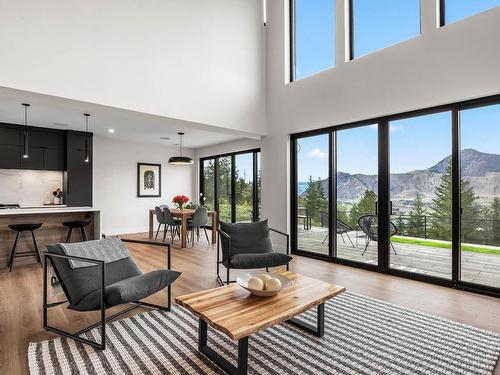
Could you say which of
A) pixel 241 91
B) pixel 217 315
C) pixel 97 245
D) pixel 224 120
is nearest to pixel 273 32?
pixel 241 91

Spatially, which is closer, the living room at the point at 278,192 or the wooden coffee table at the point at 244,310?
the wooden coffee table at the point at 244,310

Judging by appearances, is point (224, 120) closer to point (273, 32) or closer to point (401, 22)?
point (273, 32)

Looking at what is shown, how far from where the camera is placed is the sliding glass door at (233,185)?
25.1 feet

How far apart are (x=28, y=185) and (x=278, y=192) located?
5.90 metres

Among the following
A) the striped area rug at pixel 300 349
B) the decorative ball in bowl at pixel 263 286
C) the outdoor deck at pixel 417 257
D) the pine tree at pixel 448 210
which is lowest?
the striped area rug at pixel 300 349

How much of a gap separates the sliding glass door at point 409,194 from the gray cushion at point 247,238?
1.46m

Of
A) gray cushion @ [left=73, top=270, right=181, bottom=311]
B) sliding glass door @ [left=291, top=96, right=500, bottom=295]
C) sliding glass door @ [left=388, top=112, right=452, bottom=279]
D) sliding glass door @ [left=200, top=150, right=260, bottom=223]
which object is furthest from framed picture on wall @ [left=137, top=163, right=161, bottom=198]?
sliding glass door @ [left=388, top=112, right=452, bottom=279]

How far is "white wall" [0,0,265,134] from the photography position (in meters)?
3.36

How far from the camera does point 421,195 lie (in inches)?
155

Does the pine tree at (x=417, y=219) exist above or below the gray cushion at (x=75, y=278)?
above

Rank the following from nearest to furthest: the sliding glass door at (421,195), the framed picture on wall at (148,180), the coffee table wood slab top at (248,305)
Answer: the coffee table wood slab top at (248,305) → the sliding glass door at (421,195) → the framed picture on wall at (148,180)

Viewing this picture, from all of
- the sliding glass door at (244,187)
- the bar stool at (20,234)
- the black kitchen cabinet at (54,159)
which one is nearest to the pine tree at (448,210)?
the sliding glass door at (244,187)

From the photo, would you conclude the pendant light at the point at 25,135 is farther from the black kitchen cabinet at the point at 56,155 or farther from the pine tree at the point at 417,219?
the pine tree at the point at 417,219

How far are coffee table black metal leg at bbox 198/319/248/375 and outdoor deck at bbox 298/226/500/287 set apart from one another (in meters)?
3.08
